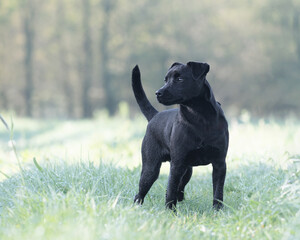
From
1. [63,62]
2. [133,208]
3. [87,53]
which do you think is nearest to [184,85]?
[133,208]

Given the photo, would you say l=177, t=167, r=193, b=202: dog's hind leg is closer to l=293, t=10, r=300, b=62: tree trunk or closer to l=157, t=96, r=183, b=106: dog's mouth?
l=157, t=96, r=183, b=106: dog's mouth

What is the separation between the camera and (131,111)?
21.6 m

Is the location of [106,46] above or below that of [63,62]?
above

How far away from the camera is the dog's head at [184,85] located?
328 centimetres

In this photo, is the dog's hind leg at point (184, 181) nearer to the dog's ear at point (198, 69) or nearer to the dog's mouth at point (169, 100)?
the dog's mouth at point (169, 100)

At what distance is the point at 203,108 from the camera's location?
3375mm

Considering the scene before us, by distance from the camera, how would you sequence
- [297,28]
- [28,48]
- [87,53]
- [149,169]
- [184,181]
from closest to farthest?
[149,169] → [184,181] → [297,28] → [87,53] → [28,48]

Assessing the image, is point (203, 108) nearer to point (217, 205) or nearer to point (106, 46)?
point (217, 205)

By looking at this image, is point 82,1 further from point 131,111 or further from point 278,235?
point 278,235

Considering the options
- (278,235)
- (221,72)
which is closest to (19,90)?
(221,72)

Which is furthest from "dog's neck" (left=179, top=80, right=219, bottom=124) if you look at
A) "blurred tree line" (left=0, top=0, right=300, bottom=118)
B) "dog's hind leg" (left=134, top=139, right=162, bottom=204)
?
"blurred tree line" (left=0, top=0, right=300, bottom=118)

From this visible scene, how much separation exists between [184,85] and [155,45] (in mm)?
16126

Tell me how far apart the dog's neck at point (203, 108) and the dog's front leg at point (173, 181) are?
0.41 meters

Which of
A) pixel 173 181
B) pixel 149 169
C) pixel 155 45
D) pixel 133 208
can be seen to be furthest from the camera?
pixel 155 45
